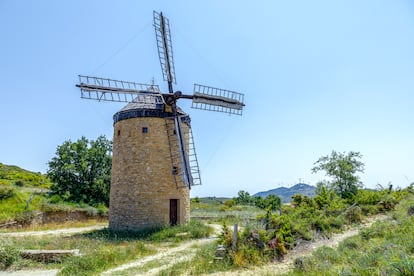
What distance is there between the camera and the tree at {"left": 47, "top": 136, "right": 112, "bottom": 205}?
21.7 meters

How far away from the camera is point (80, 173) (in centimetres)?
2239

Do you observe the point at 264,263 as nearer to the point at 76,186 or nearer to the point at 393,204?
the point at 393,204

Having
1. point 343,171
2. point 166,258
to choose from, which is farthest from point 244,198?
point 166,258

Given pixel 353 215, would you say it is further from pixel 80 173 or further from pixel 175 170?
pixel 80 173

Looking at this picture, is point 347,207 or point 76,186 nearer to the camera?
point 347,207

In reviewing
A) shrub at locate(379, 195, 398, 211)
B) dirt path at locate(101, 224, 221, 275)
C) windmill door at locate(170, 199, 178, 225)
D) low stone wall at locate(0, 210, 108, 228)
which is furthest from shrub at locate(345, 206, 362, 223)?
low stone wall at locate(0, 210, 108, 228)

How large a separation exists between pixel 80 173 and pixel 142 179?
37.8 ft

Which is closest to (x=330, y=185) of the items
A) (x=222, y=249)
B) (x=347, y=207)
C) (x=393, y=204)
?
(x=393, y=204)

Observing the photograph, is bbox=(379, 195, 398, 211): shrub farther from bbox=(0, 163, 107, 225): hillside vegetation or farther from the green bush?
bbox=(0, 163, 107, 225): hillside vegetation

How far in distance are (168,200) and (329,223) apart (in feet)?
22.4

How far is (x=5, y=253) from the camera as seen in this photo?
7.59 m

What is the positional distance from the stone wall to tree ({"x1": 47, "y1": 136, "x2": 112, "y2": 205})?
9286 millimetres

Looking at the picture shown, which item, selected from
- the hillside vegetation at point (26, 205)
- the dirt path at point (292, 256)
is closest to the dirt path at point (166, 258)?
the dirt path at point (292, 256)

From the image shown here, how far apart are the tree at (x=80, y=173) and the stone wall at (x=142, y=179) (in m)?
9.29
